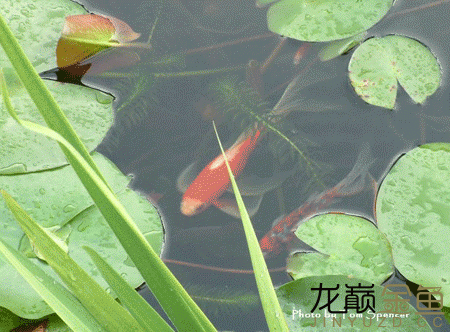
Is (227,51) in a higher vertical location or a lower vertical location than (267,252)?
higher

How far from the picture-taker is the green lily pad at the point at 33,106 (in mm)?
1190

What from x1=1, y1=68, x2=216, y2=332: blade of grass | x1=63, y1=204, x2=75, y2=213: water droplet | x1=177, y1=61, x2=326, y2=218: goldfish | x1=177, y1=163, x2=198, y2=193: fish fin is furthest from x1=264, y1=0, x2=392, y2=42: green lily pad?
x1=1, y1=68, x2=216, y2=332: blade of grass

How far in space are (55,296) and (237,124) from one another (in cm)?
77

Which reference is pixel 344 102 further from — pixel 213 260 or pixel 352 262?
pixel 213 260

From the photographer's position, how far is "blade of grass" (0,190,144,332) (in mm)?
675

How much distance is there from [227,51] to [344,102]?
391 mm

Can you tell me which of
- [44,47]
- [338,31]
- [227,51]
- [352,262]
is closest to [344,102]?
[338,31]

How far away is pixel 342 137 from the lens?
1309mm

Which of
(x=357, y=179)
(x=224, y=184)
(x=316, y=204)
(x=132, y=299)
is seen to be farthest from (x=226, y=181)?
(x=132, y=299)

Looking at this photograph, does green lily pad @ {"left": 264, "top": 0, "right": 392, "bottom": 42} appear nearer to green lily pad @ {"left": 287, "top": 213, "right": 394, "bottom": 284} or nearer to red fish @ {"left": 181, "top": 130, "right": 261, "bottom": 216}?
red fish @ {"left": 181, "top": 130, "right": 261, "bottom": 216}

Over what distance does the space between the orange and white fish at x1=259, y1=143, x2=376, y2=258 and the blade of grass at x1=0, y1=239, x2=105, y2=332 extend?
54 centimetres

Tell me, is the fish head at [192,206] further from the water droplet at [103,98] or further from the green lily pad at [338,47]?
the green lily pad at [338,47]

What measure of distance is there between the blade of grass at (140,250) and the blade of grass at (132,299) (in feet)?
0.12

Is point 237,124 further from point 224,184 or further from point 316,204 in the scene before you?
point 316,204
